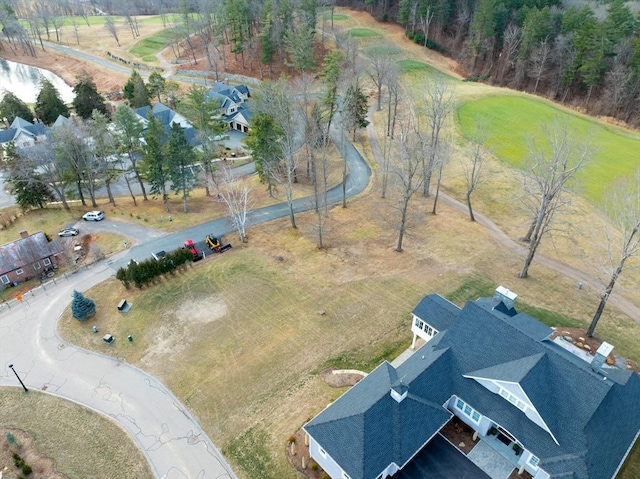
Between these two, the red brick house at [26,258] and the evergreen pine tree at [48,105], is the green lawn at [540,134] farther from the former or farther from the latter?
the evergreen pine tree at [48,105]

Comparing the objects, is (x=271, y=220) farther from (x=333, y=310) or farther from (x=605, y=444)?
(x=605, y=444)

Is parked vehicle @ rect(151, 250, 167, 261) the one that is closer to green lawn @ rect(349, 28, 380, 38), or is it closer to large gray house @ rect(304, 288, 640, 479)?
large gray house @ rect(304, 288, 640, 479)

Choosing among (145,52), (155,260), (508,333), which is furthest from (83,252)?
(145,52)

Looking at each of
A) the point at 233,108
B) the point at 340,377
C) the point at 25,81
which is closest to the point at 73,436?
the point at 340,377

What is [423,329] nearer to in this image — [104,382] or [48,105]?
[104,382]

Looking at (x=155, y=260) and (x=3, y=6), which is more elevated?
(x=3, y=6)

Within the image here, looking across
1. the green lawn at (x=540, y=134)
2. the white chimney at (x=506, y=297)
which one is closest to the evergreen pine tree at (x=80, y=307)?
the white chimney at (x=506, y=297)
